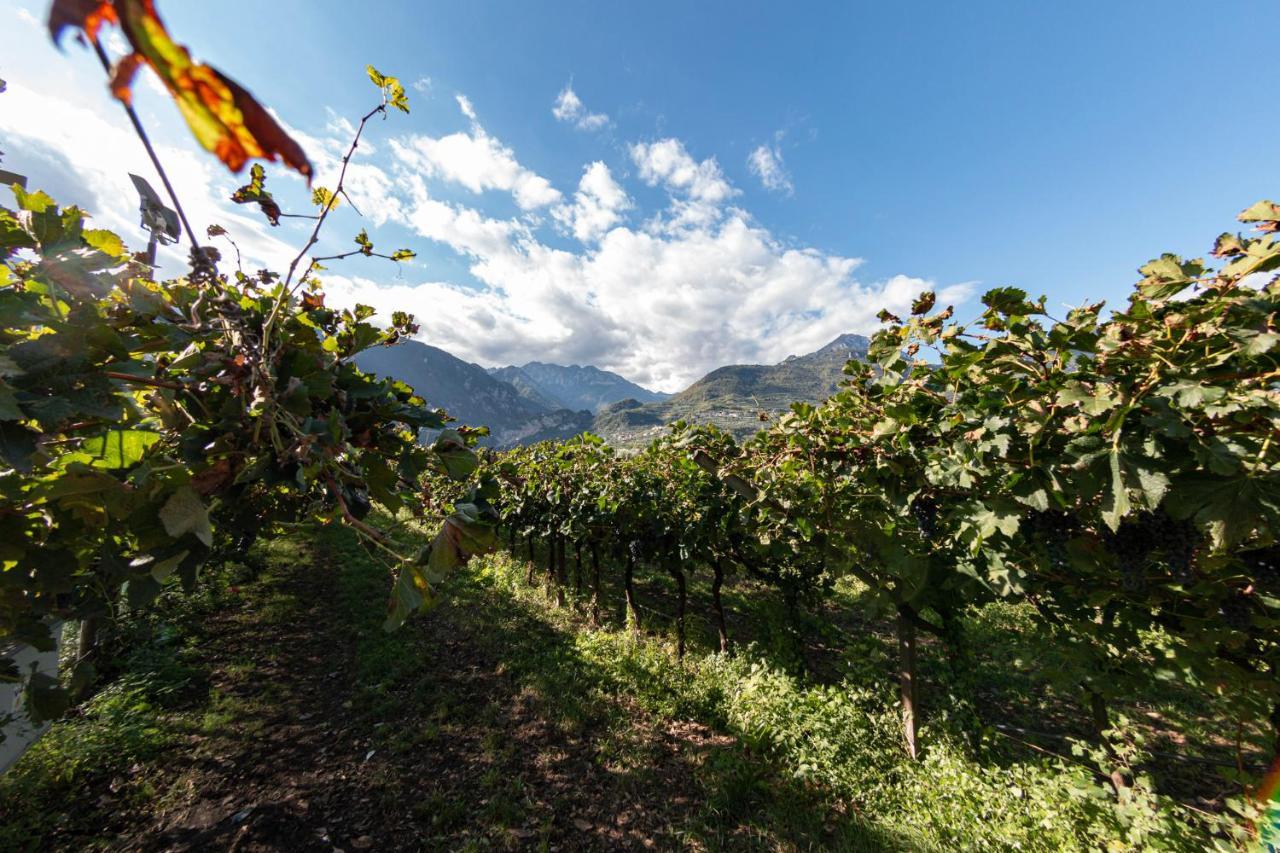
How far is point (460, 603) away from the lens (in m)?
10.5

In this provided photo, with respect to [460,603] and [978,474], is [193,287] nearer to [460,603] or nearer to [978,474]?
[978,474]

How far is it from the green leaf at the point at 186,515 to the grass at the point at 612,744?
1989 mm

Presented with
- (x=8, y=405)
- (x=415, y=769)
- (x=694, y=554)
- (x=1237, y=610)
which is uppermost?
(x=8, y=405)

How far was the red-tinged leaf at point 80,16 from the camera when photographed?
286mm

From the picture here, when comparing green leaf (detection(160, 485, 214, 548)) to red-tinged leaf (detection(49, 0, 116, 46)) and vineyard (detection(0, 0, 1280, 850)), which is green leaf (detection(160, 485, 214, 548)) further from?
red-tinged leaf (detection(49, 0, 116, 46))

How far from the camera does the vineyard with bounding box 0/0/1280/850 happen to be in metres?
1.34

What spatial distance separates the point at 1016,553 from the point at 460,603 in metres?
10.4

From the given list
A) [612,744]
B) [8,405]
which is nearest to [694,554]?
[612,744]

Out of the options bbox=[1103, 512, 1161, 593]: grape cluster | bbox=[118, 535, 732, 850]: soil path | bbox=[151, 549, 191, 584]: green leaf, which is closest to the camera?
bbox=[151, 549, 191, 584]: green leaf

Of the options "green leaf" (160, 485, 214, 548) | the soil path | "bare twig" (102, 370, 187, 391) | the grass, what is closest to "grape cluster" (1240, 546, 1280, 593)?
the grass

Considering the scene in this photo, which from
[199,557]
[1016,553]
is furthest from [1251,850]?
[199,557]

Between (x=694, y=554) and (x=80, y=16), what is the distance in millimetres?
8852

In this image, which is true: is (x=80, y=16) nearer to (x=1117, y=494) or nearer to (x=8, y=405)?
(x=8, y=405)

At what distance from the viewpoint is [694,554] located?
8641 mm
